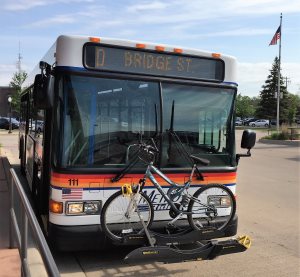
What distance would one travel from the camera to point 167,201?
485 centimetres

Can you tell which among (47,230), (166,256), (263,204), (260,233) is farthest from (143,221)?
(263,204)

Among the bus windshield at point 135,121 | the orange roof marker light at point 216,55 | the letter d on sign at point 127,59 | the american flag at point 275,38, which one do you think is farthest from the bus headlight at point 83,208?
the american flag at point 275,38

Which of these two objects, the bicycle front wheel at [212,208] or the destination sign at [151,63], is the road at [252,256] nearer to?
the bicycle front wheel at [212,208]

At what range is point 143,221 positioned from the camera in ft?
15.1

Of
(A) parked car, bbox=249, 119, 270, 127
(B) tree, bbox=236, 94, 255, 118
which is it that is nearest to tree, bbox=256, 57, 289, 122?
(A) parked car, bbox=249, 119, 270, 127

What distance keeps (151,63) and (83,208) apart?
189cm

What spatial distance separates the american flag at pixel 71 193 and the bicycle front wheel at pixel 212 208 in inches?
50.9

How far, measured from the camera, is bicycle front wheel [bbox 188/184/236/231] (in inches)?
195

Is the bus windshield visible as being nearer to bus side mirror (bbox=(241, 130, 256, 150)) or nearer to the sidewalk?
bus side mirror (bbox=(241, 130, 256, 150))

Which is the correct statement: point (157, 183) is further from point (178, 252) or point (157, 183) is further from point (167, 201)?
point (178, 252)

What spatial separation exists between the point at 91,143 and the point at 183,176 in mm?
1200

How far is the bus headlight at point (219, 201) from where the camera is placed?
519 centimetres

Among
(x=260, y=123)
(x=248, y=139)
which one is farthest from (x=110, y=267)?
(x=260, y=123)

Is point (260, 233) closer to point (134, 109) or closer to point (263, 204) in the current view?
point (263, 204)
